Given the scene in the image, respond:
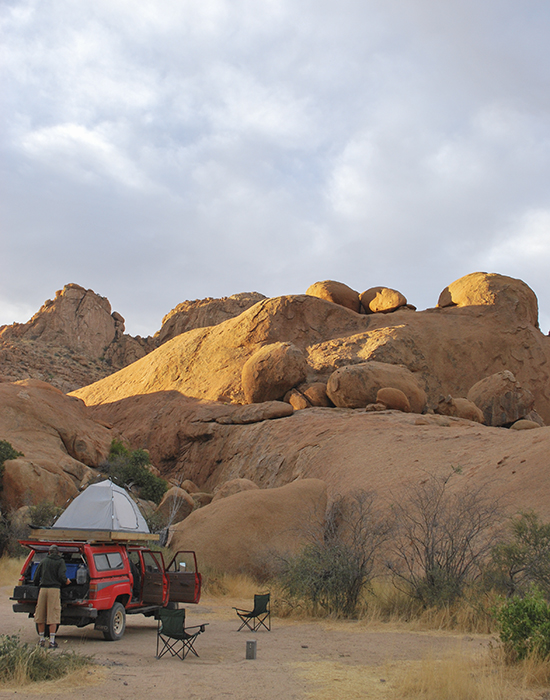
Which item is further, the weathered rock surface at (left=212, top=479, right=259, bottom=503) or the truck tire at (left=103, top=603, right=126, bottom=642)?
the weathered rock surface at (left=212, top=479, right=259, bottom=503)

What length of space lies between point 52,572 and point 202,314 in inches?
2386

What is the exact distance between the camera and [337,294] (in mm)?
48312

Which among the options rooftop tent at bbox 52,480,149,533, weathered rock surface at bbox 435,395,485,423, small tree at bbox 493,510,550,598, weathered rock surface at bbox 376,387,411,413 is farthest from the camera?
weathered rock surface at bbox 435,395,485,423

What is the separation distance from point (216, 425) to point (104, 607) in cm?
2684

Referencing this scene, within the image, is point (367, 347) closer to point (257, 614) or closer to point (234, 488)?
point (234, 488)

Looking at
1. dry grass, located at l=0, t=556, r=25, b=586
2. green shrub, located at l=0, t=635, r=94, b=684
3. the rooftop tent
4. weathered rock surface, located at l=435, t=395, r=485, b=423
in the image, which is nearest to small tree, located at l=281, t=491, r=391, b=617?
the rooftop tent

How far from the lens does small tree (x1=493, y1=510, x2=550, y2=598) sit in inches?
460

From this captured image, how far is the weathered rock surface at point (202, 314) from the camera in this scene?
68.6 meters

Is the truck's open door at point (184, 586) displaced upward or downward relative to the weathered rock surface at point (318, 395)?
downward

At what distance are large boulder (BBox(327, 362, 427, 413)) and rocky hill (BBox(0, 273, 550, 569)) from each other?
73mm

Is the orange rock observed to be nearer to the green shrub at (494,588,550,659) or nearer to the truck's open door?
the truck's open door

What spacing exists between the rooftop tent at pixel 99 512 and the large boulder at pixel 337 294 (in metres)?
37.2

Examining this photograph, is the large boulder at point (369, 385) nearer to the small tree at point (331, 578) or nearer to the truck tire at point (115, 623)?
the small tree at point (331, 578)

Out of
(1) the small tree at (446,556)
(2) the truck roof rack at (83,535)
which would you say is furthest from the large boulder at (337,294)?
(2) the truck roof rack at (83,535)
